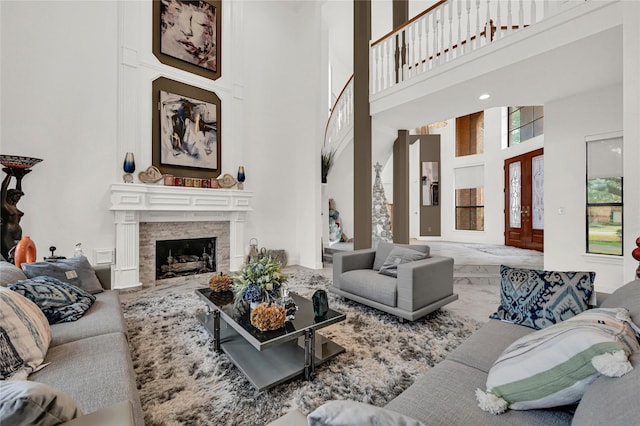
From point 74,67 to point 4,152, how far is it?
1.30 meters

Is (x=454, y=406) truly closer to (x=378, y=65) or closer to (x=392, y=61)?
(x=392, y=61)

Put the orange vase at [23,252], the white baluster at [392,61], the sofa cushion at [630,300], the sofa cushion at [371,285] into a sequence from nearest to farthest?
the sofa cushion at [630,300], the orange vase at [23,252], the sofa cushion at [371,285], the white baluster at [392,61]

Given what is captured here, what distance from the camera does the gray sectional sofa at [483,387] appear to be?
0.61 meters

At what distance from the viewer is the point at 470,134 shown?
27.4 feet

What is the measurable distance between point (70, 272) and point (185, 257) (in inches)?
93.8

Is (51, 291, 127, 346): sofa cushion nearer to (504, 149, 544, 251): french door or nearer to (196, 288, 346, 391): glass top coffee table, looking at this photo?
(196, 288, 346, 391): glass top coffee table

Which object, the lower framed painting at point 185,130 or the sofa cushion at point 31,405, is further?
the lower framed painting at point 185,130

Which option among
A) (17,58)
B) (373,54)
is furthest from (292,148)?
(17,58)

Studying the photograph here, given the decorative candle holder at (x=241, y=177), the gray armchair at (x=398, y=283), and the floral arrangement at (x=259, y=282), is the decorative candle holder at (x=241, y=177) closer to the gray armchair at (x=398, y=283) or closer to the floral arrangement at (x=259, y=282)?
the gray armchair at (x=398, y=283)

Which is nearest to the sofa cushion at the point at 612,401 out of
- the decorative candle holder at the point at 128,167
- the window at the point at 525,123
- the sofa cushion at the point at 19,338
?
the sofa cushion at the point at 19,338

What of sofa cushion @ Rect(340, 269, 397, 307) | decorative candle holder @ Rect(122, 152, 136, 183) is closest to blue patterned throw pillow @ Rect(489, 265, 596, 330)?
sofa cushion @ Rect(340, 269, 397, 307)

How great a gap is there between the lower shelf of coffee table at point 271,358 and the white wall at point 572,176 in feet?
12.8

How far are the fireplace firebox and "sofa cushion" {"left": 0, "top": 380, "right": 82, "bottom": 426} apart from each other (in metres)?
4.02

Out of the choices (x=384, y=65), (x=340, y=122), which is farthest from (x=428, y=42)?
(x=340, y=122)
